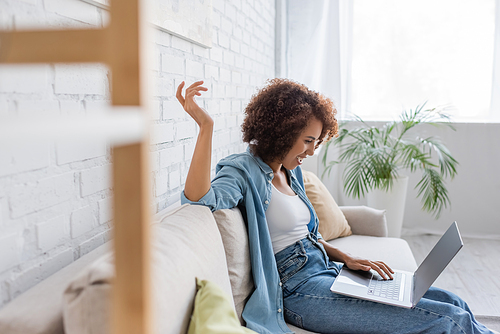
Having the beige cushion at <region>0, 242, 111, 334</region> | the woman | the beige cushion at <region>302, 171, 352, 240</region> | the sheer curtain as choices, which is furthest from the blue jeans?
the sheer curtain

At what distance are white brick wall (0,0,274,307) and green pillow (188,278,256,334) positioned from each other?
323mm

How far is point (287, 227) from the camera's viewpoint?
1429 millimetres

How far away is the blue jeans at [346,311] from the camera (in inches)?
48.2

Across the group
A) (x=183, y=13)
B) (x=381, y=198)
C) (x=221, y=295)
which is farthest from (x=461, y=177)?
(x=221, y=295)

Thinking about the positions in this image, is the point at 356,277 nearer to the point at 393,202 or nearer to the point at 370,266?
the point at 370,266

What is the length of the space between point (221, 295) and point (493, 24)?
11.2 ft

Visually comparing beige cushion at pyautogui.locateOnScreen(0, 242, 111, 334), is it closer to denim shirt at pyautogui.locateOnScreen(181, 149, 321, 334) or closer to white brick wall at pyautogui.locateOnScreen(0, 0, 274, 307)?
white brick wall at pyautogui.locateOnScreen(0, 0, 274, 307)

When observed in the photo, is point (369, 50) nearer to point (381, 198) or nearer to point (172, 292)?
point (381, 198)

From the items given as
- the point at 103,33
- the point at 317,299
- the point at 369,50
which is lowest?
the point at 317,299

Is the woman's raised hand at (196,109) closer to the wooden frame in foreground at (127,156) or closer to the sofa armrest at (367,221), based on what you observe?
the wooden frame in foreground at (127,156)

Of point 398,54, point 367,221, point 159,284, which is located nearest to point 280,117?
point 159,284

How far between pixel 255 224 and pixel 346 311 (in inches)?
15.3

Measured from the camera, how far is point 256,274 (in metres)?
1.29

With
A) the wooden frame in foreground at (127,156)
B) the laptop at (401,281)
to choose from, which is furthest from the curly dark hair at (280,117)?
the wooden frame in foreground at (127,156)
